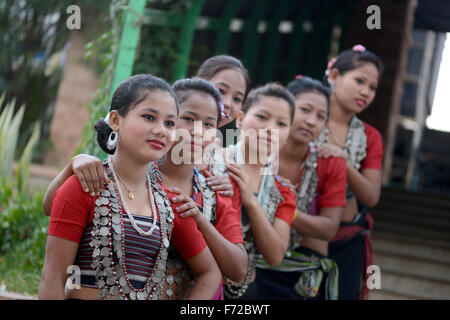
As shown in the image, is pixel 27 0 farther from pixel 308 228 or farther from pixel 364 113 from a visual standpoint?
pixel 308 228

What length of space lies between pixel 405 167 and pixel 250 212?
42.3 feet

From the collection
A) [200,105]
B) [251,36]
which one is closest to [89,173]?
[200,105]

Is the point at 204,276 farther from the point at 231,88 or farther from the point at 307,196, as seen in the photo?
the point at 307,196

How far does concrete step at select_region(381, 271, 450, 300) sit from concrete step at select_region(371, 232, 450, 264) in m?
0.42

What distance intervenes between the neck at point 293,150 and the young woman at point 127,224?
3.87 ft

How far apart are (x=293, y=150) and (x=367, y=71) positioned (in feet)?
2.28

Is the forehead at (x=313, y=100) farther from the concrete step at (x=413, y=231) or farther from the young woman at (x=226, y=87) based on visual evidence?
the concrete step at (x=413, y=231)

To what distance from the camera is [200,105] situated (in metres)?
2.26

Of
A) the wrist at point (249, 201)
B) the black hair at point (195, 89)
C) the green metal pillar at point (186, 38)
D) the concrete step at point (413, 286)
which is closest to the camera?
the black hair at point (195, 89)

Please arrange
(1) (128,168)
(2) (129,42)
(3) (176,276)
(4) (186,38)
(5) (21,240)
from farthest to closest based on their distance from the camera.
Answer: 1. (4) (186,38)
2. (5) (21,240)
3. (2) (129,42)
4. (3) (176,276)
5. (1) (128,168)

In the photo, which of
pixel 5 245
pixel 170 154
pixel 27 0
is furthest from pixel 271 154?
pixel 27 0

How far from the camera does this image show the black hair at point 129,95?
1936 millimetres

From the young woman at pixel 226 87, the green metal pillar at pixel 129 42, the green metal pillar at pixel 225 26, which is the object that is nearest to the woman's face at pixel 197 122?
the young woman at pixel 226 87

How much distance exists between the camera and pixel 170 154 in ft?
7.29
